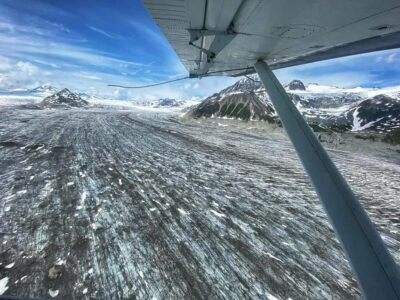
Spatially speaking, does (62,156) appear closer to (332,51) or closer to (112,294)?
(112,294)

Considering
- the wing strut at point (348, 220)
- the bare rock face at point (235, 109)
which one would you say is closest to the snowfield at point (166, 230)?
the wing strut at point (348, 220)

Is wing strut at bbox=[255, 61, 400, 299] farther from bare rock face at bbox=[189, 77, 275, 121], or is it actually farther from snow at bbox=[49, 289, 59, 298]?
bare rock face at bbox=[189, 77, 275, 121]

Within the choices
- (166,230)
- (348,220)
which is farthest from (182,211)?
(348,220)

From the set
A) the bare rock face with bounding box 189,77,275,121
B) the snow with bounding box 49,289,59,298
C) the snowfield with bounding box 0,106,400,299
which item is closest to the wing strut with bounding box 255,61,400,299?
the snowfield with bounding box 0,106,400,299

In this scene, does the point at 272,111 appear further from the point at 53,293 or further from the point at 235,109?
the point at 53,293

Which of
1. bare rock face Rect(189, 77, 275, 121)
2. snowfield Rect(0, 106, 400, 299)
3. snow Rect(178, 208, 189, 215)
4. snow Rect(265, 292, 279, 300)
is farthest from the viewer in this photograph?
bare rock face Rect(189, 77, 275, 121)

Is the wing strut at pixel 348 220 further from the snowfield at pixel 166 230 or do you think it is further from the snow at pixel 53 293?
the snow at pixel 53 293

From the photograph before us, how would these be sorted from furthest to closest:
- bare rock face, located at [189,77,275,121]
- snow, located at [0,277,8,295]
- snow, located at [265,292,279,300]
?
1. bare rock face, located at [189,77,275,121]
2. snow, located at [265,292,279,300]
3. snow, located at [0,277,8,295]
